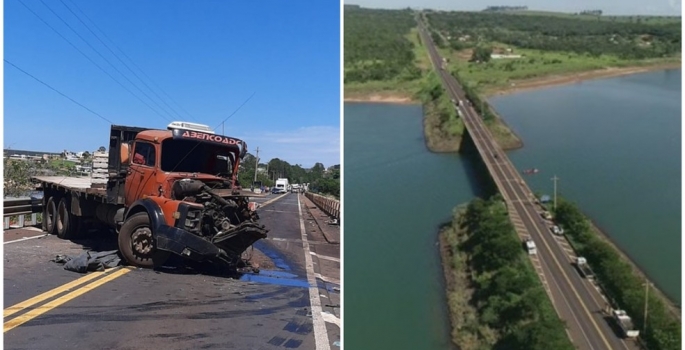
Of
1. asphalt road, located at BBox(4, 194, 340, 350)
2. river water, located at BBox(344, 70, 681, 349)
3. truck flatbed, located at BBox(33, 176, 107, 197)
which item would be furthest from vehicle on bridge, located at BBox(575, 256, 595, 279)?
truck flatbed, located at BBox(33, 176, 107, 197)

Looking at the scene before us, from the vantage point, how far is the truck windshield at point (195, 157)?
6.49 m

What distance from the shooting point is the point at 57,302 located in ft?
15.2

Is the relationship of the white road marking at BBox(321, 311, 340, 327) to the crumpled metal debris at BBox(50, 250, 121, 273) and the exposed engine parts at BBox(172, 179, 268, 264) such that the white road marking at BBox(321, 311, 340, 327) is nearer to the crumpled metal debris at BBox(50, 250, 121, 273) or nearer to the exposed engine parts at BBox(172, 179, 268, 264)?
the exposed engine parts at BBox(172, 179, 268, 264)

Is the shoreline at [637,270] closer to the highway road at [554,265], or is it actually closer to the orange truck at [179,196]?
the highway road at [554,265]

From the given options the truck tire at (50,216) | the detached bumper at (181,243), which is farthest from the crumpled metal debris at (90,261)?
the truck tire at (50,216)

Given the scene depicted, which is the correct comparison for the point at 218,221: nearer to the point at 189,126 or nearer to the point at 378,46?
the point at 189,126

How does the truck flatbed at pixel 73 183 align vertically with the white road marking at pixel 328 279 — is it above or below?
above

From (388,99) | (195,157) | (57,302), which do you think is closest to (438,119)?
(388,99)

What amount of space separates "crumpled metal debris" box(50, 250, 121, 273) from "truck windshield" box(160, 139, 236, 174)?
104cm

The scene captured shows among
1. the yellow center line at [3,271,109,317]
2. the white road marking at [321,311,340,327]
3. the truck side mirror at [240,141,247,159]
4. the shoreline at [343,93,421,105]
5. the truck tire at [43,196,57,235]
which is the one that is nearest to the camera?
the shoreline at [343,93,421,105]

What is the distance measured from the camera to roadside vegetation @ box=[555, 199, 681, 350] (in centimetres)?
326

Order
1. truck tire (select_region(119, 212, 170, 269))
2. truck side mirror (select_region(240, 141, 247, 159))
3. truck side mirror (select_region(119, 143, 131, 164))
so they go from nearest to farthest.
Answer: truck tire (select_region(119, 212, 170, 269)) → truck side mirror (select_region(240, 141, 247, 159)) → truck side mirror (select_region(119, 143, 131, 164))

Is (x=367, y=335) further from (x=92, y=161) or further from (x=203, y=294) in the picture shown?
(x=92, y=161)

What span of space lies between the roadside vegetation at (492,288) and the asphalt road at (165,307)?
40.8 inches
